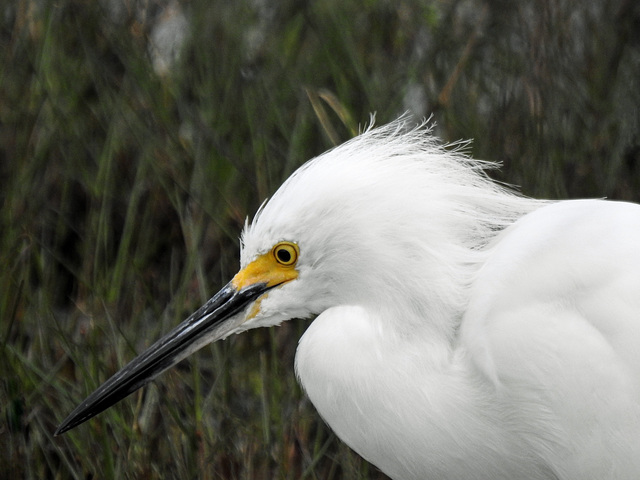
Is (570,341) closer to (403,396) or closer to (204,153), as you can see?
(403,396)

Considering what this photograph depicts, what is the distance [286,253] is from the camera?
1897 millimetres

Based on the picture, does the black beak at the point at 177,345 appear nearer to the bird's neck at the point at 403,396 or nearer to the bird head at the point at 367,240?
the bird head at the point at 367,240

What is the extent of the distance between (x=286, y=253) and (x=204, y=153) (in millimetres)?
1194

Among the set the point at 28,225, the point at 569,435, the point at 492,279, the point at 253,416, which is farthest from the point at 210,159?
the point at 569,435

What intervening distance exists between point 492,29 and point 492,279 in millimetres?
1768

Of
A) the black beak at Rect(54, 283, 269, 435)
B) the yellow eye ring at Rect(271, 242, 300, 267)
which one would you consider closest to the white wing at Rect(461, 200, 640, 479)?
the yellow eye ring at Rect(271, 242, 300, 267)

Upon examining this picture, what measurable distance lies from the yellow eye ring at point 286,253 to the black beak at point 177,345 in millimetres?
66

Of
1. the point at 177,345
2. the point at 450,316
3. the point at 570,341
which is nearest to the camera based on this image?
the point at 570,341

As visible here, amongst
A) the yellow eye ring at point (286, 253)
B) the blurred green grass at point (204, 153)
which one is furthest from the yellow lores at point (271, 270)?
the blurred green grass at point (204, 153)

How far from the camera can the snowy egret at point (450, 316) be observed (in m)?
1.78

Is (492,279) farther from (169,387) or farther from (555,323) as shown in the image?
(169,387)

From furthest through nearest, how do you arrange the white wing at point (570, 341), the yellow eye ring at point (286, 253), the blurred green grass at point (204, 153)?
1. the blurred green grass at point (204, 153)
2. the yellow eye ring at point (286, 253)
3. the white wing at point (570, 341)

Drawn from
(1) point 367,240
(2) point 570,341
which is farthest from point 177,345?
(2) point 570,341

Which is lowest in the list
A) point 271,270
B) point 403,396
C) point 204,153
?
point 403,396
